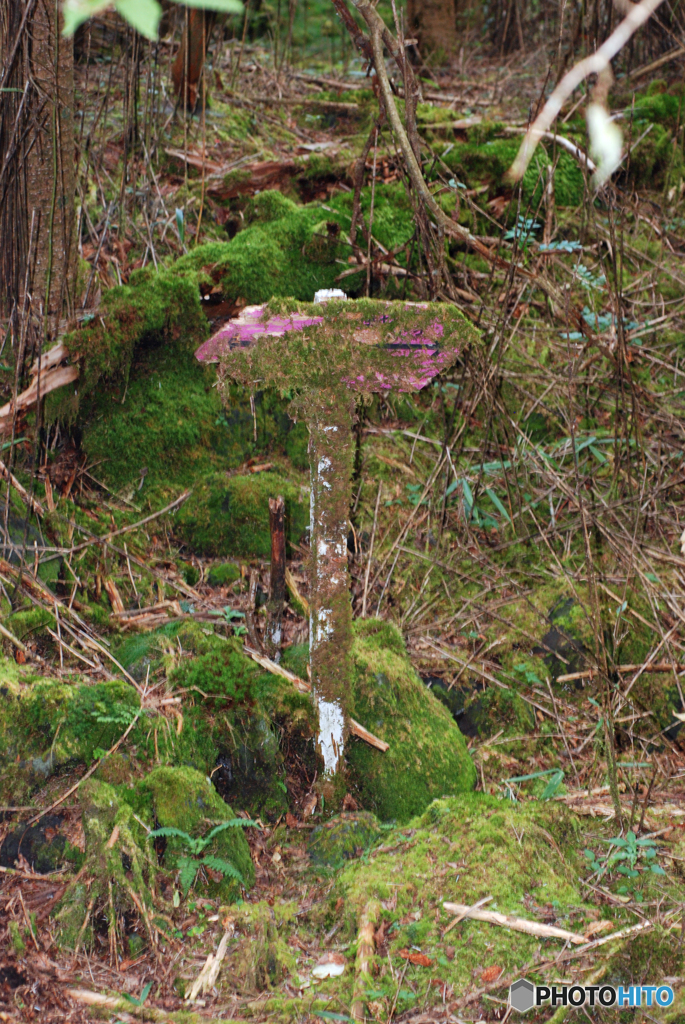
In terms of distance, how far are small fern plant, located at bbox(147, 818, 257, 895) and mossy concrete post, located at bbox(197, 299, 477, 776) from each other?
0.74m

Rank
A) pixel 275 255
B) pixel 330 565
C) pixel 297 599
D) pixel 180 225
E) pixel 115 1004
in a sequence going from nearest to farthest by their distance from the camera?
pixel 115 1004, pixel 330 565, pixel 297 599, pixel 275 255, pixel 180 225

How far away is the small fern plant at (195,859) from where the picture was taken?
7.77 ft


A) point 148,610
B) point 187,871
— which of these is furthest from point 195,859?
point 148,610

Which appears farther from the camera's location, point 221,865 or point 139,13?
point 221,865

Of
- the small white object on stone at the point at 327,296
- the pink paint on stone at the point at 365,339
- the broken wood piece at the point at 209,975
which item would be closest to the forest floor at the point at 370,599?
the broken wood piece at the point at 209,975

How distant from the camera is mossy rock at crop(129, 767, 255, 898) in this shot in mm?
2447

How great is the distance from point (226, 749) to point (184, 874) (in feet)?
1.78

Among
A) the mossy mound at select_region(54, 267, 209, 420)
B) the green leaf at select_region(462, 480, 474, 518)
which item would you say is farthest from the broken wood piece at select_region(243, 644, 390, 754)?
the mossy mound at select_region(54, 267, 209, 420)

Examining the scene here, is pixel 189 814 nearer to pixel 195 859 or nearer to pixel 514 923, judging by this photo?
pixel 195 859

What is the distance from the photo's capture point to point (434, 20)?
855 cm

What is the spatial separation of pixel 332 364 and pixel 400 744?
5.12ft

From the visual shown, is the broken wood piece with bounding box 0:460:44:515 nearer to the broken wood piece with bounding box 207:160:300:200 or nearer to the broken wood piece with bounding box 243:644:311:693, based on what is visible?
the broken wood piece with bounding box 243:644:311:693

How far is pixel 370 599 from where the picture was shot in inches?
153

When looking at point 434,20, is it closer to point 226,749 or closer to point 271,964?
point 226,749
